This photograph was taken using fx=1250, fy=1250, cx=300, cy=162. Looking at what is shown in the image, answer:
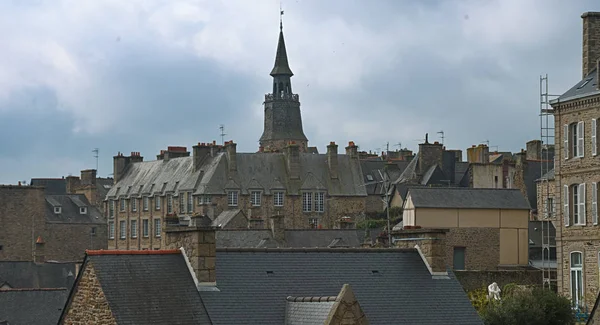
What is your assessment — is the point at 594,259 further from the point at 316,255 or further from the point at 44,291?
the point at 316,255

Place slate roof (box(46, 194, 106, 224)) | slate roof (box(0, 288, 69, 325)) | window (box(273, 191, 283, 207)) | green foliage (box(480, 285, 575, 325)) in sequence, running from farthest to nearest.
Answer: slate roof (box(46, 194, 106, 224))
window (box(273, 191, 283, 207))
slate roof (box(0, 288, 69, 325))
green foliage (box(480, 285, 575, 325))

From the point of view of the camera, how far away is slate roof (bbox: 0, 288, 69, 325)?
4312cm

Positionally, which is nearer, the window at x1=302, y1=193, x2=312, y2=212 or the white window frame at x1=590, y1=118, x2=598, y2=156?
the white window frame at x1=590, y1=118, x2=598, y2=156

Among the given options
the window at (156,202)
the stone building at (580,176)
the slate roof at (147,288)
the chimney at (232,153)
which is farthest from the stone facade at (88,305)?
the window at (156,202)

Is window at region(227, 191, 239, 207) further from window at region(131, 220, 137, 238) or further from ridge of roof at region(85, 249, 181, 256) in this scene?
ridge of roof at region(85, 249, 181, 256)

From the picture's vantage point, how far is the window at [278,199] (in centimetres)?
9119

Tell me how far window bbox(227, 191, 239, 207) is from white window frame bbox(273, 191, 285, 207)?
2888 millimetres

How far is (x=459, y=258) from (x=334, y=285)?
3417 centimetres

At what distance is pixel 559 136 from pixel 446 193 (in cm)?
1118

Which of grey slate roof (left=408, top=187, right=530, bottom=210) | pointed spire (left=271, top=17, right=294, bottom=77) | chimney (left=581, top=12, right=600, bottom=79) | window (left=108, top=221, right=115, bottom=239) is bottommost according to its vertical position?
window (left=108, top=221, right=115, bottom=239)

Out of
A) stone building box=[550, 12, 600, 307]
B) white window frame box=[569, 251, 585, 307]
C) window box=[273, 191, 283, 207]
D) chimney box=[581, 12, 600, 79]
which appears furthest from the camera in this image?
window box=[273, 191, 283, 207]

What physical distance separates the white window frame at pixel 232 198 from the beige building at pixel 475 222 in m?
33.4

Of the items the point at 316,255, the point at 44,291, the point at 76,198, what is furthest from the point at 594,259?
the point at 76,198

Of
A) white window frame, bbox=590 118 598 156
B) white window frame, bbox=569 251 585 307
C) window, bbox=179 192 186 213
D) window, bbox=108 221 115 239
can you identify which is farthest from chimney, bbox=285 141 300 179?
white window frame, bbox=590 118 598 156
